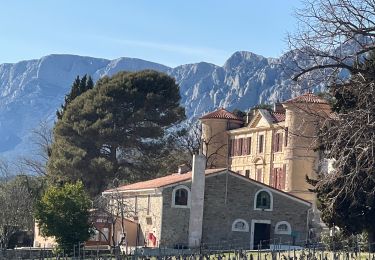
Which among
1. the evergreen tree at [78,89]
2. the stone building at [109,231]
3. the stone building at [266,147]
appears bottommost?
the stone building at [109,231]

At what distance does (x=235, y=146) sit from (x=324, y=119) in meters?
53.0

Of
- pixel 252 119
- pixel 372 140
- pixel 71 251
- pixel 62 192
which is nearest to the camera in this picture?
pixel 372 140

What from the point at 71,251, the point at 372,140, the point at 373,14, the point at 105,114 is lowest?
the point at 71,251

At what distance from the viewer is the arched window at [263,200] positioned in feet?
162

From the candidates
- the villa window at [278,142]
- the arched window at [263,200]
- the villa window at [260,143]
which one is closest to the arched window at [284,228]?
the arched window at [263,200]

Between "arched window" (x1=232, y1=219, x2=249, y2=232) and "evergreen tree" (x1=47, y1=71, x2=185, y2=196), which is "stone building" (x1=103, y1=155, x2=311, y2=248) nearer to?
"arched window" (x1=232, y1=219, x2=249, y2=232)

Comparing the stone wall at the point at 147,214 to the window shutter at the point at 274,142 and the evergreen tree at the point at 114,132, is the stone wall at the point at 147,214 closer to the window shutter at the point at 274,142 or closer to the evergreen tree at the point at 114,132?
the evergreen tree at the point at 114,132

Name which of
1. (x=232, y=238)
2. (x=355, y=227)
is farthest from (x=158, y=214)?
(x=355, y=227)

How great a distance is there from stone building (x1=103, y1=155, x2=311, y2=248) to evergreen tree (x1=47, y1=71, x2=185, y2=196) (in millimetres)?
14372

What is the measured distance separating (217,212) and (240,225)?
166 cm

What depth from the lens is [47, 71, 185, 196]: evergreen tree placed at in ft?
210

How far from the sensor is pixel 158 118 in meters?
66.4

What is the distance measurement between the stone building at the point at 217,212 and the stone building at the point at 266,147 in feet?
23.8

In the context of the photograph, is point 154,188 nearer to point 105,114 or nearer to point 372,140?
point 105,114
